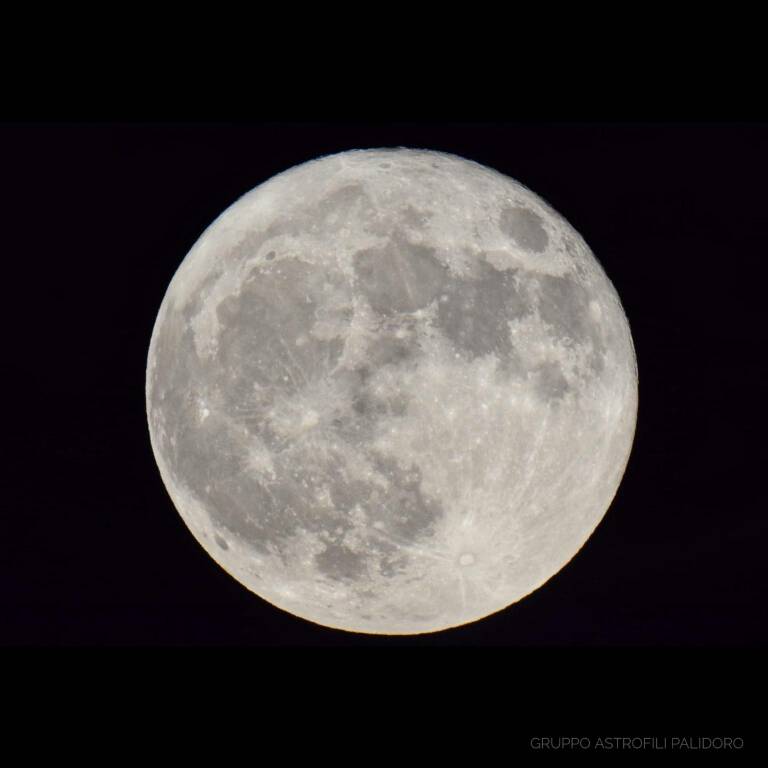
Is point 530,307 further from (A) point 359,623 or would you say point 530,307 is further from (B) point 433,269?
(A) point 359,623

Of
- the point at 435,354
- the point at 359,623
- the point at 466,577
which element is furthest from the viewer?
the point at 359,623

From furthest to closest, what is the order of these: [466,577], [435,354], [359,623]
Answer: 1. [359,623]
2. [466,577]
3. [435,354]

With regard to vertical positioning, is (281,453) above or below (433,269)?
below

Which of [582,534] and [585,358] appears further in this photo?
[582,534]

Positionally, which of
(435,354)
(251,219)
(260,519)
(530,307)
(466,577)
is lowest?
(466,577)

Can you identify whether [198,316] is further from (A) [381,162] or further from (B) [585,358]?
(B) [585,358]

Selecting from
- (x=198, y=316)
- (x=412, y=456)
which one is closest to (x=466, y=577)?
(x=412, y=456)

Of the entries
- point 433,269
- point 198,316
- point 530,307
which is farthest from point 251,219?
point 530,307
